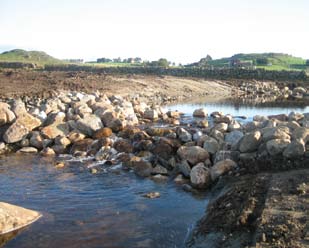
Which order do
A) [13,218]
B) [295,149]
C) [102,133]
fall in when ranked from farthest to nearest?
1. [102,133]
2. [295,149]
3. [13,218]

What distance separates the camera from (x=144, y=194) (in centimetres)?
1370

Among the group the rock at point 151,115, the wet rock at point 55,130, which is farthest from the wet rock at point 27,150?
the rock at point 151,115

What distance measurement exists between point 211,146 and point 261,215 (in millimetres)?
7318

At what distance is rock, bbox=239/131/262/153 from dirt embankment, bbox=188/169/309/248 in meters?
2.28

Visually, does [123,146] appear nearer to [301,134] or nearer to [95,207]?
[95,207]

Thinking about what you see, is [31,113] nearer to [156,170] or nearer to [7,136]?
[7,136]

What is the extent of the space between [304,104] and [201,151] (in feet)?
100.0

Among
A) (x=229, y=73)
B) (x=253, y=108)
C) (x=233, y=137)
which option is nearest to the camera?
(x=233, y=137)

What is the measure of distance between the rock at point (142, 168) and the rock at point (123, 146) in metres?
2.04

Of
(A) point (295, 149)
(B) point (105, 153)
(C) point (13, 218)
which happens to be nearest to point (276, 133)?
(A) point (295, 149)

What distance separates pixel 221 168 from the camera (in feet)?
46.3

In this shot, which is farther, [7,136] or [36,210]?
[7,136]

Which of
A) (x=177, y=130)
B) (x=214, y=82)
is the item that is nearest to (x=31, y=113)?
(x=177, y=130)

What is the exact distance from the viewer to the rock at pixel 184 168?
15258 mm
